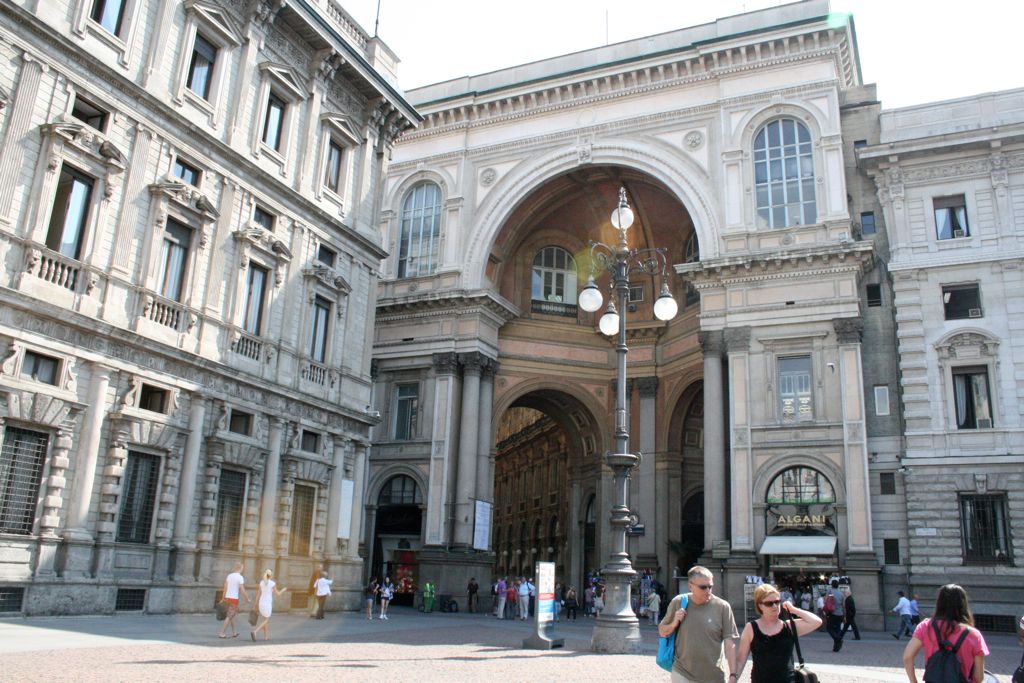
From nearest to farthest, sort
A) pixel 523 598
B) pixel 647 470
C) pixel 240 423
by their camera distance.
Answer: pixel 240 423, pixel 523 598, pixel 647 470

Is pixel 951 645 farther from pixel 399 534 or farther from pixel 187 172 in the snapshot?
pixel 399 534

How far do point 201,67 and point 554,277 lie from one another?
80.5ft

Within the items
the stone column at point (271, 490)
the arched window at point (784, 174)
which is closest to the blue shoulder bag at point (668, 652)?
the stone column at point (271, 490)

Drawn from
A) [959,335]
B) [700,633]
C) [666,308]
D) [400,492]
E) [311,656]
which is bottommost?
[311,656]

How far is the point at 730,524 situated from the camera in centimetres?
3291

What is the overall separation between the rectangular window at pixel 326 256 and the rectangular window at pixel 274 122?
10.7 feet

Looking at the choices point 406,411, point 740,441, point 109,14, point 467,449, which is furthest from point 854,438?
point 109,14

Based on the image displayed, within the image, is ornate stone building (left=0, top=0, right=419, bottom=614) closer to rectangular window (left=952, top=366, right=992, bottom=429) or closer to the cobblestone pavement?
the cobblestone pavement

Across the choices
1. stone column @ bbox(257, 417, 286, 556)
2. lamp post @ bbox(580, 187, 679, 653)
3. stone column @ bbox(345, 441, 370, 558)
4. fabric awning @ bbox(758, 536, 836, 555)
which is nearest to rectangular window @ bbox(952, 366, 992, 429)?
fabric awning @ bbox(758, 536, 836, 555)

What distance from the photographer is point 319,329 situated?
1067 inches

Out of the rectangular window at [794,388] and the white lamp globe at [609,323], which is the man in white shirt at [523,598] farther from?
the white lamp globe at [609,323]

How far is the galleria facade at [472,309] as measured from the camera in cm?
1875

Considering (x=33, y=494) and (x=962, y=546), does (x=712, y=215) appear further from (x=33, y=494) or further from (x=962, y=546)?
(x=33, y=494)

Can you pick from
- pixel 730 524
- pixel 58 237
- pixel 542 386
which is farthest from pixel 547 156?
pixel 58 237
